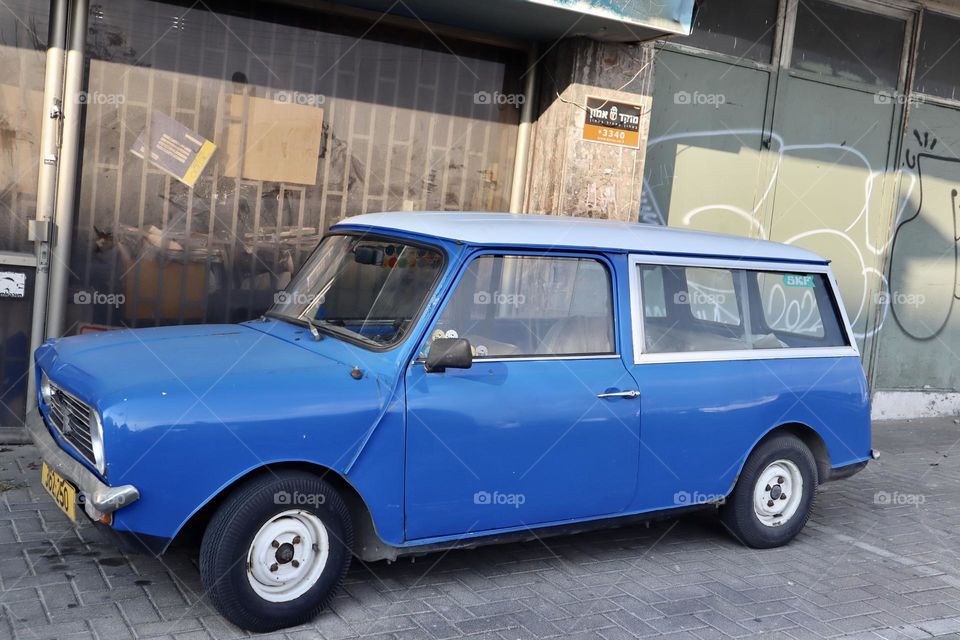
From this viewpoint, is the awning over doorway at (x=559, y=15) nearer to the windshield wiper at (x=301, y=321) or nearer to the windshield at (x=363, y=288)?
the windshield at (x=363, y=288)

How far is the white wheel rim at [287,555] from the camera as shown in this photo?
3869 millimetres

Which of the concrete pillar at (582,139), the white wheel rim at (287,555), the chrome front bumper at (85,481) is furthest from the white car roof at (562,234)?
the concrete pillar at (582,139)

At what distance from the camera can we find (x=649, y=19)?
708 cm

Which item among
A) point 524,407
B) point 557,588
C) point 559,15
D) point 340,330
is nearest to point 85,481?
point 340,330

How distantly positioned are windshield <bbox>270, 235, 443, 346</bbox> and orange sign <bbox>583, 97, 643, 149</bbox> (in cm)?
344

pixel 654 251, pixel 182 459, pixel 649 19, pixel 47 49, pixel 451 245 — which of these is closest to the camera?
pixel 182 459

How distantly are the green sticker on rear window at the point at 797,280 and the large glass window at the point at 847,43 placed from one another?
428cm

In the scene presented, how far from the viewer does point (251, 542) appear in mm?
3814

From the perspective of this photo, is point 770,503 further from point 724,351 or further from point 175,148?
point 175,148

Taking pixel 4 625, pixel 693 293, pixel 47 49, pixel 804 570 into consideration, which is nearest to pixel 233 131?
pixel 47 49

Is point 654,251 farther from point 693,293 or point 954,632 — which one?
point 954,632

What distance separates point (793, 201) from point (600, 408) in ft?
18.7

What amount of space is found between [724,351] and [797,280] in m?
0.86

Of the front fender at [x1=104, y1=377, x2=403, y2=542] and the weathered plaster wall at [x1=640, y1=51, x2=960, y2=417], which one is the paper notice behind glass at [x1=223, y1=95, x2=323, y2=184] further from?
the front fender at [x1=104, y1=377, x2=403, y2=542]
